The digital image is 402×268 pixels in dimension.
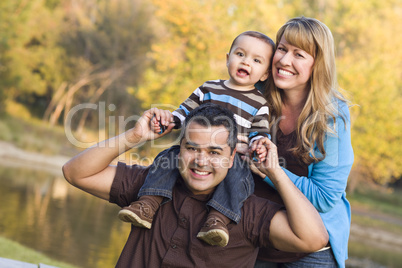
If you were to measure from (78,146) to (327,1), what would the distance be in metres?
17.9

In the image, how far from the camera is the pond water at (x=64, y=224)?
883 centimetres

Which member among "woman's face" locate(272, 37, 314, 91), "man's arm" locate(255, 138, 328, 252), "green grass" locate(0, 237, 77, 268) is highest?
"woman's face" locate(272, 37, 314, 91)

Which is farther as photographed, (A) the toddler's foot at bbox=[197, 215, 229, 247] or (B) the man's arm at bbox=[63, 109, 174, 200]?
(B) the man's arm at bbox=[63, 109, 174, 200]

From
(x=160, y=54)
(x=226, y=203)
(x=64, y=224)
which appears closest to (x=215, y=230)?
(x=226, y=203)

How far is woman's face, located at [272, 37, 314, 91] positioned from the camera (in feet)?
9.50

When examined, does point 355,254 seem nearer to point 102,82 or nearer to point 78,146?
point 78,146

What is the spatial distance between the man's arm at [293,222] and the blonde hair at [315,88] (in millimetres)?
349

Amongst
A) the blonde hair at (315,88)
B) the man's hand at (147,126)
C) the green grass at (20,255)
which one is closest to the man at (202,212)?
the man's hand at (147,126)

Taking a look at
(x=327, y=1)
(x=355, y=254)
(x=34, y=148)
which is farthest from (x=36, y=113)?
(x=355, y=254)

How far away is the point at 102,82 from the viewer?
29.6 m

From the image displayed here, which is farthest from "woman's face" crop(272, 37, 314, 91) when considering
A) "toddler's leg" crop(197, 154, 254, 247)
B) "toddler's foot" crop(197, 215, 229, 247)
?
"toddler's foot" crop(197, 215, 229, 247)

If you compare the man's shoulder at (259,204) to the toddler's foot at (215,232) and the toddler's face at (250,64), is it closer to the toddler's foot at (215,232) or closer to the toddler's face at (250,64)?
the toddler's foot at (215,232)

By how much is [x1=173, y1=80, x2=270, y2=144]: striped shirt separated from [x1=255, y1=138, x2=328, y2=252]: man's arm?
555 mm

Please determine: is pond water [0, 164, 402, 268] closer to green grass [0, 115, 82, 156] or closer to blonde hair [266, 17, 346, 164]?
green grass [0, 115, 82, 156]
